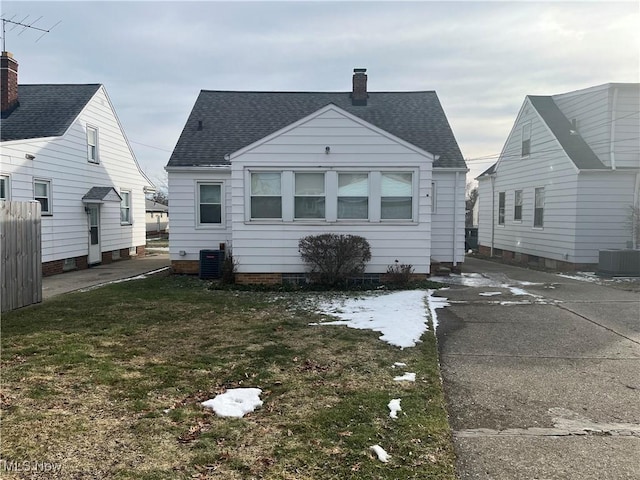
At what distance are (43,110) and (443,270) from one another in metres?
14.1

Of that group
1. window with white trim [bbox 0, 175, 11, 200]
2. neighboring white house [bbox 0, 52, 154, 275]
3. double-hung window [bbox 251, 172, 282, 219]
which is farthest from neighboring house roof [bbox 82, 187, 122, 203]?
double-hung window [bbox 251, 172, 282, 219]

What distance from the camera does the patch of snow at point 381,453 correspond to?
3.02 meters

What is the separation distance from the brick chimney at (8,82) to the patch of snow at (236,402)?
14.6 metres

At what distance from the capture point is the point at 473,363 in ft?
17.1

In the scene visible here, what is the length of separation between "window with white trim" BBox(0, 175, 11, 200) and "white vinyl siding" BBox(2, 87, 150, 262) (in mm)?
112

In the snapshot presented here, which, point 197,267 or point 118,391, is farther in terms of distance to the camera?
point 197,267

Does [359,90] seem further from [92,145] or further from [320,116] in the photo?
[92,145]

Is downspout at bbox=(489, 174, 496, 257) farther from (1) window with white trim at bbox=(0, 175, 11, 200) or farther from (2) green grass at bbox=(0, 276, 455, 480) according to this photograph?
(1) window with white trim at bbox=(0, 175, 11, 200)

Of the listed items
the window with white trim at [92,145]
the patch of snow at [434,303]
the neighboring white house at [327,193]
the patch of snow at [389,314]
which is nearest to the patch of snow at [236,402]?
the patch of snow at [389,314]

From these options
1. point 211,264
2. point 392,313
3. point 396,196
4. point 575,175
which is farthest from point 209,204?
point 575,175

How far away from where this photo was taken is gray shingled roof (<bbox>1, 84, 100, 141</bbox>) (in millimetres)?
13258

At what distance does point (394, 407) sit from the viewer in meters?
3.86

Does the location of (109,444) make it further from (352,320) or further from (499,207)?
(499,207)

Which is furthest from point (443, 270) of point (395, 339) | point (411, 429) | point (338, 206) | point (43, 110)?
point (43, 110)
